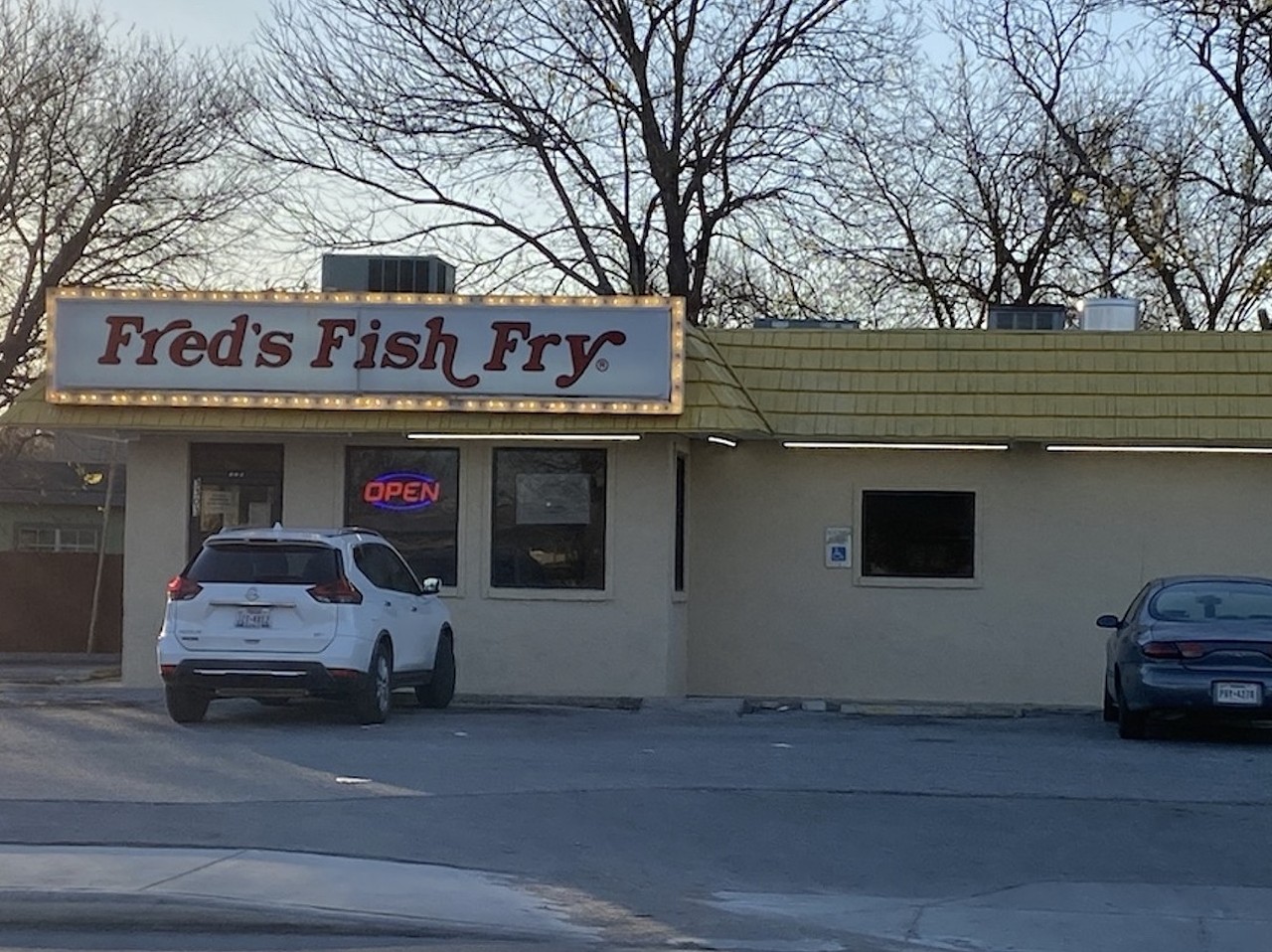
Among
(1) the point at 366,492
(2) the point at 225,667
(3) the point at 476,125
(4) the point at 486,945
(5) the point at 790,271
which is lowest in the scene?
(4) the point at 486,945

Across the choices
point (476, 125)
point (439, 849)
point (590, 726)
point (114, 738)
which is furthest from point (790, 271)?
point (439, 849)

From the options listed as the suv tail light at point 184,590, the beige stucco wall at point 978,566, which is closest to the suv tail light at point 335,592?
the suv tail light at point 184,590

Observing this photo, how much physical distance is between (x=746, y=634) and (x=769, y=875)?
11590 mm

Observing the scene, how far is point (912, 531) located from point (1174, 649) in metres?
5.93

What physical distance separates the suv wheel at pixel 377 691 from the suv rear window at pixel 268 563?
35.6 inches

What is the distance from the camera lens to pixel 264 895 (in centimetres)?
Result: 954

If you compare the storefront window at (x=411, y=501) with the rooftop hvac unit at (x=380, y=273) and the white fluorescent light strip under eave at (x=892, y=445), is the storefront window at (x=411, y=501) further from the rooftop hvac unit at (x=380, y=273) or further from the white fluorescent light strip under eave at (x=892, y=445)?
the white fluorescent light strip under eave at (x=892, y=445)

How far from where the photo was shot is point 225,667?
16.6 meters

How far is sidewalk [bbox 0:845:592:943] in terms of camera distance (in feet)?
29.9

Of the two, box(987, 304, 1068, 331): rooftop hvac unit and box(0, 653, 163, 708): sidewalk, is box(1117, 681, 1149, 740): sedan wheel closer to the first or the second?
box(987, 304, 1068, 331): rooftop hvac unit

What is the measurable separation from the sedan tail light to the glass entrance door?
9.98m

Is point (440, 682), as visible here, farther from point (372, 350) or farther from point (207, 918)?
point (207, 918)

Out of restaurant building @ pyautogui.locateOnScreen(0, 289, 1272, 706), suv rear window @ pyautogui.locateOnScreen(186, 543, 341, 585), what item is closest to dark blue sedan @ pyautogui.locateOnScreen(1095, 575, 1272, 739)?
restaurant building @ pyautogui.locateOnScreen(0, 289, 1272, 706)

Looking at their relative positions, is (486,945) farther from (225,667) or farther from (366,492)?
(366,492)
